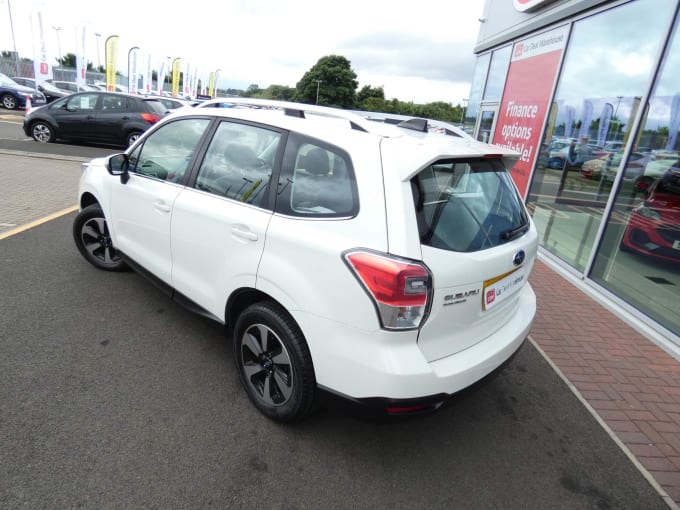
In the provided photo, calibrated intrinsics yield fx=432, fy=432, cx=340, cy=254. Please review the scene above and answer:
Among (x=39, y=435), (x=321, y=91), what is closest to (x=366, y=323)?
(x=39, y=435)

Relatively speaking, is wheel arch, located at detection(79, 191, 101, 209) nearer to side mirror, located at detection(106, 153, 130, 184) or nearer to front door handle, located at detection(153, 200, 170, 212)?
side mirror, located at detection(106, 153, 130, 184)

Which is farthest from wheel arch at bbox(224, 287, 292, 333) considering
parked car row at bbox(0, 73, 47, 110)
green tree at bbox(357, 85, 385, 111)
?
green tree at bbox(357, 85, 385, 111)

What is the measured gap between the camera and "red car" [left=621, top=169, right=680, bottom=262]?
14.9ft

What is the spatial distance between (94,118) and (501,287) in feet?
42.9

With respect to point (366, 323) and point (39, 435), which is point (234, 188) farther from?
point (39, 435)

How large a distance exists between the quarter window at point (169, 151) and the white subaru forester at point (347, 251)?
2 centimetres

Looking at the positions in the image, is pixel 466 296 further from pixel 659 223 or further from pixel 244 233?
pixel 659 223

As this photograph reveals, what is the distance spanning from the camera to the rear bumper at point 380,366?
1.94 m

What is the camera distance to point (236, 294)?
8.43 feet

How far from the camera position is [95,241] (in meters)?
4.23

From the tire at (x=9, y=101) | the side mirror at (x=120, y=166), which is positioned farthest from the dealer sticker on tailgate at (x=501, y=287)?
the tire at (x=9, y=101)

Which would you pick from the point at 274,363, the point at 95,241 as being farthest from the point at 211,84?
the point at 274,363

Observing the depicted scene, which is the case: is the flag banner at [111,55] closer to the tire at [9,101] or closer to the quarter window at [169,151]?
the tire at [9,101]

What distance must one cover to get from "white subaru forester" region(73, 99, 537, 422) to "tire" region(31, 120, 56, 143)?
1184 centimetres
